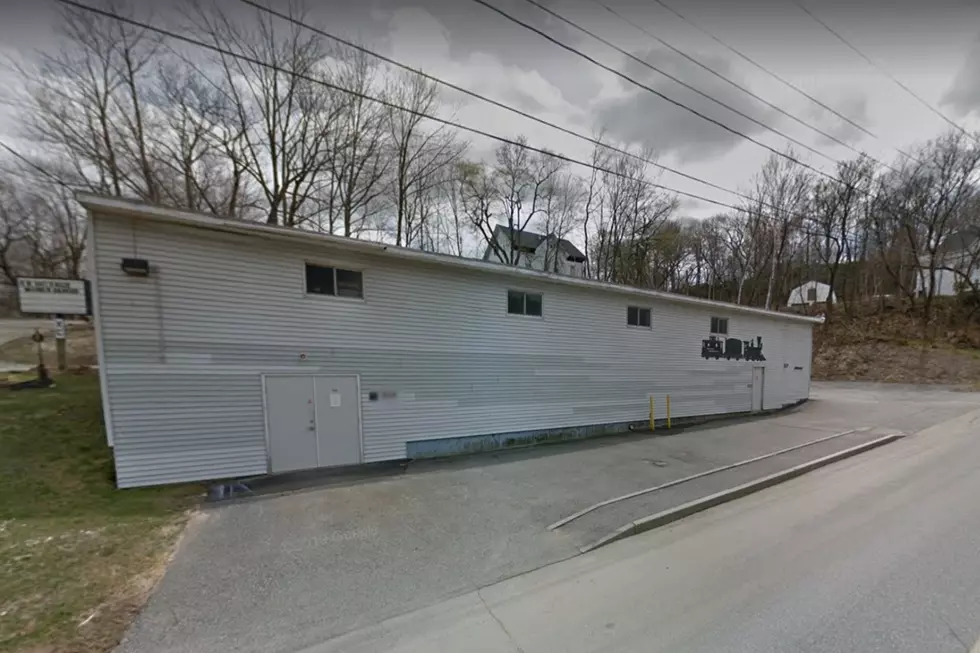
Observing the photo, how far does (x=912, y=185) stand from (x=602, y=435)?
35903mm

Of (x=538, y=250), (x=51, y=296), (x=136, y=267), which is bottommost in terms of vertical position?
(x=51, y=296)

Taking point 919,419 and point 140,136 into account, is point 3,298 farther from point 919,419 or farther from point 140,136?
point 919,419

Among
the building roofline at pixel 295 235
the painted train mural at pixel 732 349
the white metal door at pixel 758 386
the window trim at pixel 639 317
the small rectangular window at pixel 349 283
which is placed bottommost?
the white metal door at pixel 758 386

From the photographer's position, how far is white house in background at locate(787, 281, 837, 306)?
3843 centimetres

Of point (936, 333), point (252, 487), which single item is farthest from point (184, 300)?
point (936, 333)

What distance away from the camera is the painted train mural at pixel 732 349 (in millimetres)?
13781

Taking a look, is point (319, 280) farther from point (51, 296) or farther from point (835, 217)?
point (835, 217)

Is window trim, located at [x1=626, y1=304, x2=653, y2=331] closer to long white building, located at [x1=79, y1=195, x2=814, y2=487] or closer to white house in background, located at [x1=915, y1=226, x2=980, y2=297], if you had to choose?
long white building, located at [x1=79, y1=195, x2=814, y2=487]

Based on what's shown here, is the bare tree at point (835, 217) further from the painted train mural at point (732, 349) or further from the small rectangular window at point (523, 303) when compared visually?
the small rectangular window at point (523, 303)

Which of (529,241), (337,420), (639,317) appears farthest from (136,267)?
(529,241)

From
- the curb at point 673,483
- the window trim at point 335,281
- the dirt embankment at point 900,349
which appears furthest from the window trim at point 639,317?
the dirt embankment at point 900,349

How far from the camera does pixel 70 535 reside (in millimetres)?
4480

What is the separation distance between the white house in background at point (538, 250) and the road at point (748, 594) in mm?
23921

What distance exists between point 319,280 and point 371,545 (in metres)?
5.12
